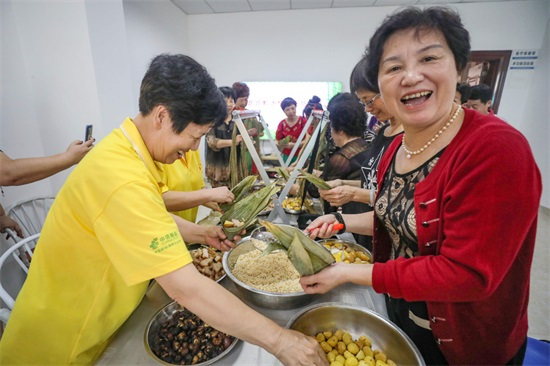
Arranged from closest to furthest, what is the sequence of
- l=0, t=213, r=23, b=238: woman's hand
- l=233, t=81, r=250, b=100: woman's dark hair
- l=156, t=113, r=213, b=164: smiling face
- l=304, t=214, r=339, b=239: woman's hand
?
l=156, t=113, r=213, b=164: smiling face, l=304, t=214, r=339, b=239: woman's hand, l=0, t=213, r=23, b=238: woman's hand, l=233, t=81, r=250, b=100: woman's dark hair

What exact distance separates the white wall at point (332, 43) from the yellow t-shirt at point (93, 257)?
574 centimetres

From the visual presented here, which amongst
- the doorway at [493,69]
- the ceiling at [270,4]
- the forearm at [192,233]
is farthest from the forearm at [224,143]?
the doorway at [493,69]

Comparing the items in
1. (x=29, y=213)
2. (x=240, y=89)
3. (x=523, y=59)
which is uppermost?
(x=523, y=59)

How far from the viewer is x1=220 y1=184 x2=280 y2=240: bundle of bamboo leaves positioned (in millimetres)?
1305

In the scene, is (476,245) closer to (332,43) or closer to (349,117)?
(349,117)

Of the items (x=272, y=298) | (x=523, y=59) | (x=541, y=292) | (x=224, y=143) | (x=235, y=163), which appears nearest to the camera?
(x=272, y=298)

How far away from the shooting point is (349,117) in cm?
211

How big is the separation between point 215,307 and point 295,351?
0.90 ft

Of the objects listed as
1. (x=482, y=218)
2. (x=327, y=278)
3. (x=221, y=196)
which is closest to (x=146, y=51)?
(x=221, y=196)

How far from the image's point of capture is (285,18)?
5777 mm

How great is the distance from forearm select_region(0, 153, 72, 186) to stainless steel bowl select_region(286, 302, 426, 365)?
182 centimetres

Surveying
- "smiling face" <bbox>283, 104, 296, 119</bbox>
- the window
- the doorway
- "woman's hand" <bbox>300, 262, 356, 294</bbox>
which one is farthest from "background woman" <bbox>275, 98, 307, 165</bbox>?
"woman's hand" <bbox>300, 262, 356, 294</bbox>

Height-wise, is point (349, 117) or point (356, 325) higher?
point (349, 117)

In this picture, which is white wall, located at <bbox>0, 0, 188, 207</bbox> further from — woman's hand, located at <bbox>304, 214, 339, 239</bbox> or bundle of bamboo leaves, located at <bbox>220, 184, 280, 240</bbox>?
woman's hand, located at <bbox>304, 214, 339, 239</bbox>
